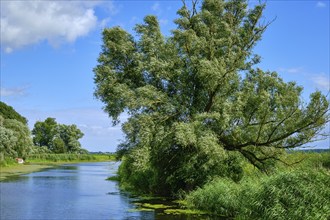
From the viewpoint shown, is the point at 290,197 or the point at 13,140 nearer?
the point at 290,197

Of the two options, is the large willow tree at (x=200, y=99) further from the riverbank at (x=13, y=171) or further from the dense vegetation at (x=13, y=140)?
the dense vegetation at (x=13, y=140)

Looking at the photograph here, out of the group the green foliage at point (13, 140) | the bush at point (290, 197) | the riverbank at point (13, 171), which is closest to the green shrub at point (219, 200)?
the bush at point (290, 197)

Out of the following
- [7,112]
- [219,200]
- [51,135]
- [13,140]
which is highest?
[7,112]

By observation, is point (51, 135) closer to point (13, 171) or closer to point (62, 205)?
point (13, 171)

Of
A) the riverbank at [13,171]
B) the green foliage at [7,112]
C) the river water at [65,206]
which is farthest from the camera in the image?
the green foliage at [7,112]

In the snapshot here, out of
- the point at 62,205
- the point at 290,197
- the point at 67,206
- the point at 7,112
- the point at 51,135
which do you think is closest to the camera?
the point at 290,197

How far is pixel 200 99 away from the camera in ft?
93.9

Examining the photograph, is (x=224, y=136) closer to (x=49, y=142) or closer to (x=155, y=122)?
(x=155, y=122)

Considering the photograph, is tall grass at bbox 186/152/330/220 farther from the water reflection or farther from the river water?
the water reflection

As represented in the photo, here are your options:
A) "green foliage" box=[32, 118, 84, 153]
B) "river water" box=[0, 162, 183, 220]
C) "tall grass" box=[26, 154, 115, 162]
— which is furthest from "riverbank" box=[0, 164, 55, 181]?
"green foliage" box=[32, 118, 84, 153]

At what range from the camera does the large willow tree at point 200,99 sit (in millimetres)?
26578

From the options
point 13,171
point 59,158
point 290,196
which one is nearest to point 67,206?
point 290,196

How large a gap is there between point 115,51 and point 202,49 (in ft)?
22.1

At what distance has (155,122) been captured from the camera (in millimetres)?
27859
